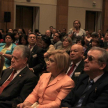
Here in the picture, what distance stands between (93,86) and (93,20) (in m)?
14.5

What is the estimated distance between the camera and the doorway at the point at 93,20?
16.2 metres

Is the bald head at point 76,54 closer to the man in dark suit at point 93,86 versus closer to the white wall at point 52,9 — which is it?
the man in dark suit at point 93,86

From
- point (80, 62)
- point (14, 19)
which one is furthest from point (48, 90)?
point (14, 19)

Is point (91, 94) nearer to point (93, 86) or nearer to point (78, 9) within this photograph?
point (93, 86)

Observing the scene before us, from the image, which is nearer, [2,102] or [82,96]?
[82,96]

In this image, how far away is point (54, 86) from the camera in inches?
112

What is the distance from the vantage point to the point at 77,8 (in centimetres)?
1502

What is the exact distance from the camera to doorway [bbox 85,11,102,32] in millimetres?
16250

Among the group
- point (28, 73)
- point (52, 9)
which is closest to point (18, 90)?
point (28, 73)

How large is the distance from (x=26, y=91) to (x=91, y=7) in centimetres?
1340

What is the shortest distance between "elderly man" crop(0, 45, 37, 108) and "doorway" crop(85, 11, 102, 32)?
13.3 meters

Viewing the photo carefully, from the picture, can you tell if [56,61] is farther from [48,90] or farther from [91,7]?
[91,7]

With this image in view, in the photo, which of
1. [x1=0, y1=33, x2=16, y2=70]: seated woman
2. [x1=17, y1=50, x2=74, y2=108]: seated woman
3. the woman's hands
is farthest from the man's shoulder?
[x1=0, y1=33, x2=16, y2=70]: seated woman

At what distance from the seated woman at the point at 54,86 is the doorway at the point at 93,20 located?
44.6 ft
